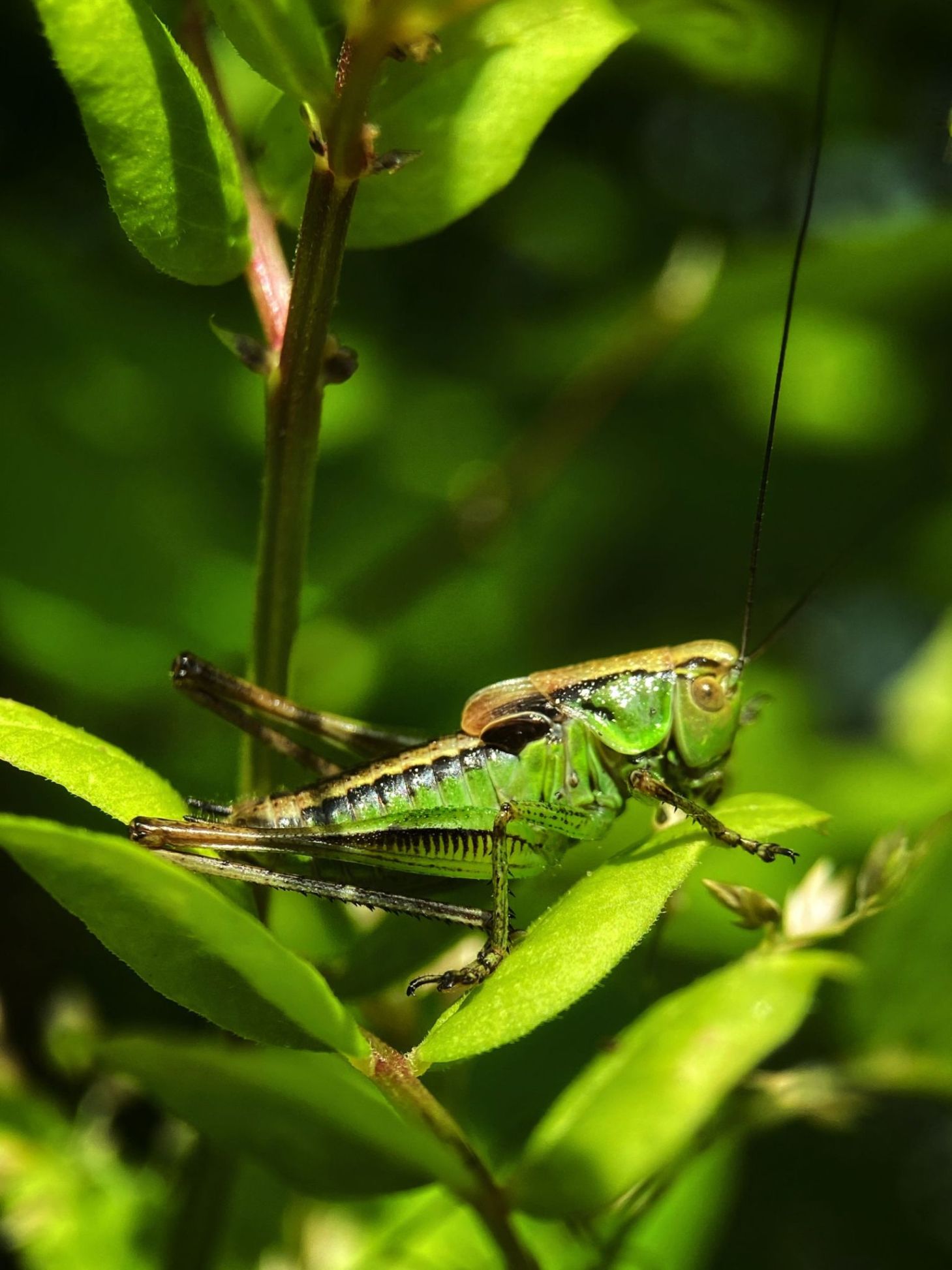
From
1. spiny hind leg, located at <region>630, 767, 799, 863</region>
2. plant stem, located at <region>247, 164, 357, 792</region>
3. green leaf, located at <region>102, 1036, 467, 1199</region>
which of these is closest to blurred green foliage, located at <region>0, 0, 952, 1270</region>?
spiny hind leg, located at <region>630, 767, 799, 863</region>

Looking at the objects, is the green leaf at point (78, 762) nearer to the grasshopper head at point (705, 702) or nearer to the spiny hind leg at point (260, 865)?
the spiny hind leg at point (260, 865)

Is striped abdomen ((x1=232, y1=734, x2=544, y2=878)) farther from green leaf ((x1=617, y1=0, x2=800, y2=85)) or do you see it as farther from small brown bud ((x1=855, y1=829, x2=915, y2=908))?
green leaf ((x1=617, y1=0, x2=800, y2=85))

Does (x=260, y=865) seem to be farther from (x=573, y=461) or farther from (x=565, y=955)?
(x=573, y=461)

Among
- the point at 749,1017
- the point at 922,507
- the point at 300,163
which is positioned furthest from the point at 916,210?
the point at 749,1017

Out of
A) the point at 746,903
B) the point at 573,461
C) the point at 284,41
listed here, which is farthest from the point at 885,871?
the point at 573,461

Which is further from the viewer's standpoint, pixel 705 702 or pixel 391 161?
pixel 705 702

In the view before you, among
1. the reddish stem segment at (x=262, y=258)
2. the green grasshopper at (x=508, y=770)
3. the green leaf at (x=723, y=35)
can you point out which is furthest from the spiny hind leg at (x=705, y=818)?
the green leaf at (x=723, y=35)
